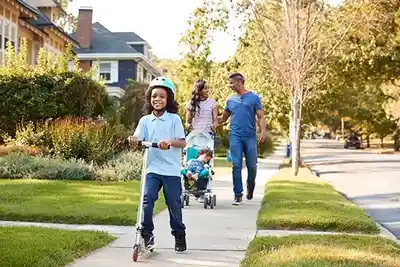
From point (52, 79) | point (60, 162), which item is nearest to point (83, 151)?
point (60, 162)

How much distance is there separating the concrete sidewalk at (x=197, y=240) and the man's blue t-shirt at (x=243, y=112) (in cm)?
124

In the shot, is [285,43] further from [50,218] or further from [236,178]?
[50,218]

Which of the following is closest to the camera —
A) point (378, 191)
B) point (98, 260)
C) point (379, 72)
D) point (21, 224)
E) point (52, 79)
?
point (98, 260)

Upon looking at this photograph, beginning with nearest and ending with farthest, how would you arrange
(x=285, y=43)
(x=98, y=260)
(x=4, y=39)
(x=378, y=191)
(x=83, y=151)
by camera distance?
(x=98, y=260)
(x=378, y=191)
(x=83, y=151)
(x=285, y=43)
(x=4, y=39)

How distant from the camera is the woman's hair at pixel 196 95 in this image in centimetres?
1058

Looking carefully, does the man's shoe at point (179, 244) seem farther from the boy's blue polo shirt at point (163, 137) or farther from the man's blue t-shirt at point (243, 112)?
the man's blue t-shirt at point (243, 112)

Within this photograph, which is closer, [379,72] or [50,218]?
[50,218]

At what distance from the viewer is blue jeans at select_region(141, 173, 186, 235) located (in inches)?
257

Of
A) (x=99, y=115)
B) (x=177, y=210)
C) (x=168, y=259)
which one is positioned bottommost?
(x=168, y=259)

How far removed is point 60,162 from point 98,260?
33.7 ft

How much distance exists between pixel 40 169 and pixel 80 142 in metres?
2.49

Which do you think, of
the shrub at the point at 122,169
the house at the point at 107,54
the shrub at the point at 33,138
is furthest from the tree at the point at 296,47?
the house at the point at 107,54

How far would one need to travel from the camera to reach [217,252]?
22.0 feet

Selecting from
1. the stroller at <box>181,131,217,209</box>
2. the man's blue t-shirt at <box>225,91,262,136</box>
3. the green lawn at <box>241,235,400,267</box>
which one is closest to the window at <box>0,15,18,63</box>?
the man's blue t-shirt at <box>225,91,262,136</box>
